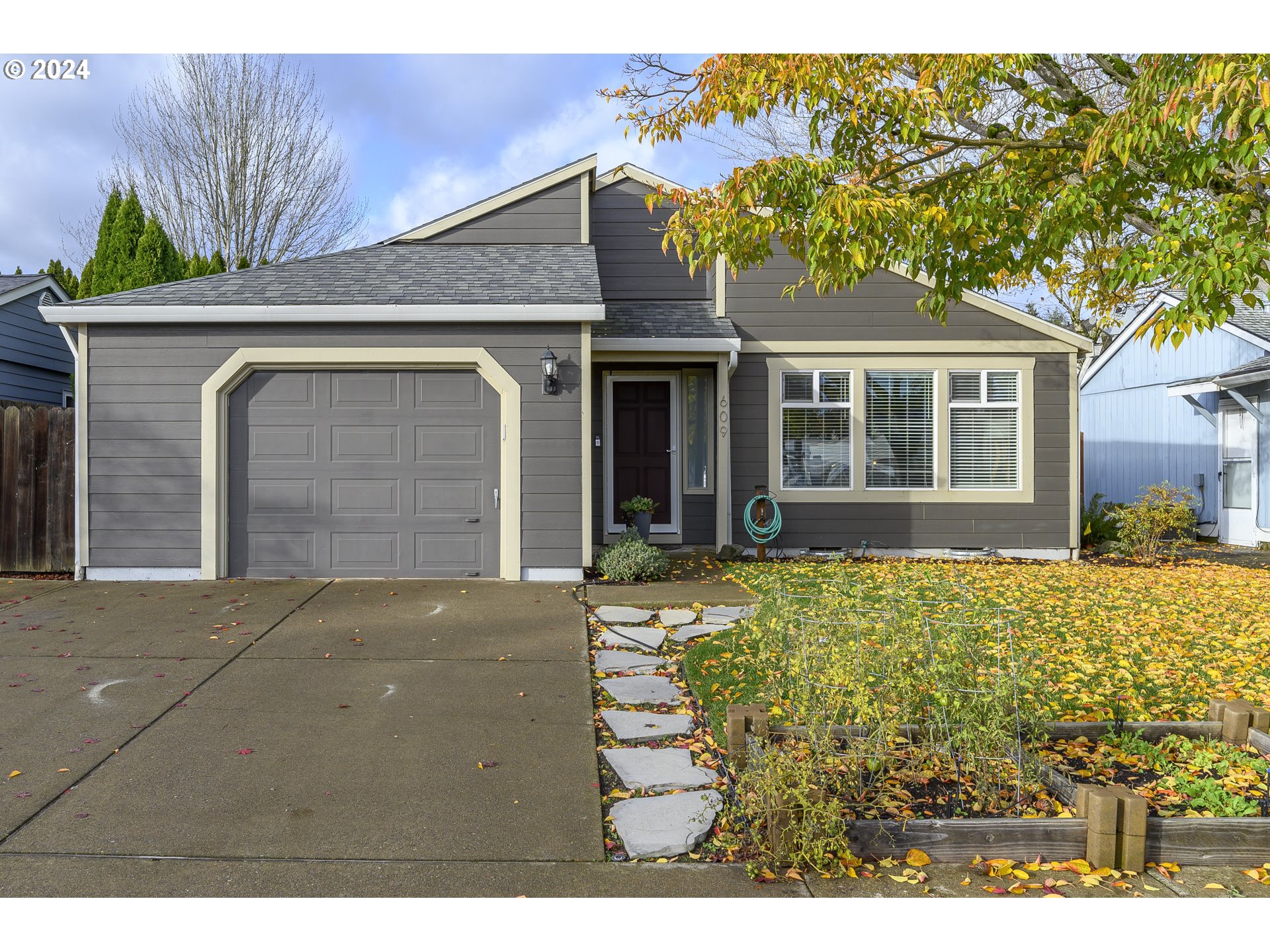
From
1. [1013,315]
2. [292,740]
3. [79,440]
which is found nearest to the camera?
[292,740]

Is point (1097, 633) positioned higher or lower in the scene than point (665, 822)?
higher

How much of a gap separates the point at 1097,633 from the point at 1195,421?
9.35m

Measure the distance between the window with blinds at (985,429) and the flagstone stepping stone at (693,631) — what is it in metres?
5.13

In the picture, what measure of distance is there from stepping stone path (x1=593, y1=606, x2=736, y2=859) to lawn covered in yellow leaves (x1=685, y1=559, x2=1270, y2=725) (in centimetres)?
26

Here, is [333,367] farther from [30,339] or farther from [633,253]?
[30,339]

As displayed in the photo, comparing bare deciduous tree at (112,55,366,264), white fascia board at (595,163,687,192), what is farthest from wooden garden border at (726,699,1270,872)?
bare deciduous tree at (112,55,366,264)

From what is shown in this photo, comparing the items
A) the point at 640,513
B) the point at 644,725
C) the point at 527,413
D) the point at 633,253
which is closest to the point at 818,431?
the point at 640,513

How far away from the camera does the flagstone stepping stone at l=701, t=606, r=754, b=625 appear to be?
21.0ft

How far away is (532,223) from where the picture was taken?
10.3m

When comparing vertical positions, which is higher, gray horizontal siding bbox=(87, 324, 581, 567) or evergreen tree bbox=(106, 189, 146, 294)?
evergreen tree bbox=(106, 189, 146, 294)

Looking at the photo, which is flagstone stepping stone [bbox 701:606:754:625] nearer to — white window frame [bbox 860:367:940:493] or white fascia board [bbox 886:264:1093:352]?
white window frame [bbox 860:367:940:493]

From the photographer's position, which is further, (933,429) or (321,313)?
(933,429)

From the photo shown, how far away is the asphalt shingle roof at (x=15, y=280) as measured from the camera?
12571 mm

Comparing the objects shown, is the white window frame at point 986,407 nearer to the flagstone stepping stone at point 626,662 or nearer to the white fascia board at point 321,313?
the white fascia board at point 321,313
